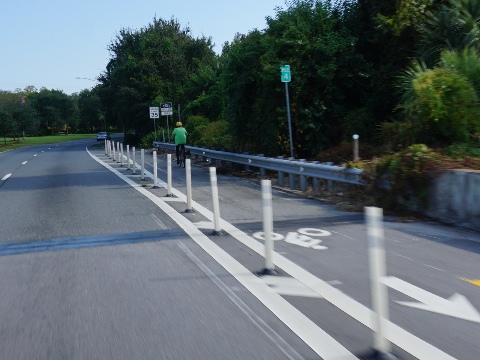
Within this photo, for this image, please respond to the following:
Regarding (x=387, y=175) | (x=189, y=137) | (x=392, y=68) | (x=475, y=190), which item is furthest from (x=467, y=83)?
(x=189, y=137)

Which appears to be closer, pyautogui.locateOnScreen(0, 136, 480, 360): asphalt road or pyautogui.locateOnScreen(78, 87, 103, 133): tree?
pyautogui.locateOnScreen(0, 136, 480, 360): asphalt road

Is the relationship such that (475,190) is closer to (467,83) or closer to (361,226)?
(361,226)

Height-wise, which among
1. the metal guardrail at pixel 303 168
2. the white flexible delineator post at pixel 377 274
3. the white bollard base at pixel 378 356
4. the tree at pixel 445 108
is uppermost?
the tree at pixel 445 108

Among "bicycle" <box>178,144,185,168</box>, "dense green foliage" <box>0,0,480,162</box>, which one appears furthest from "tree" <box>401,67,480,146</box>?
"bicycle" <box>178,144,185,168</box>

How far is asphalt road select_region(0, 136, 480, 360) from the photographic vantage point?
5137 millimetres

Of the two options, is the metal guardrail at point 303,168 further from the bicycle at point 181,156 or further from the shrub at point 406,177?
the bicycle at point 181,156

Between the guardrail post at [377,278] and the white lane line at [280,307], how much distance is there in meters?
0.22

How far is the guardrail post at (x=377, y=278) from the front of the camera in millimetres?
4457

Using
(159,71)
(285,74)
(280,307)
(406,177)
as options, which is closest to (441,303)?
(280,307)

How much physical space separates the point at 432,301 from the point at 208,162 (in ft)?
67.8

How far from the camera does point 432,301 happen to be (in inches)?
243

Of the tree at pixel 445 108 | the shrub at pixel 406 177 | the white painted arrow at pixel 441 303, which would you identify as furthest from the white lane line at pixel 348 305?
the tree at pixel 445 108

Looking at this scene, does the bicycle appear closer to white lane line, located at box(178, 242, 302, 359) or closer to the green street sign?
the green street sign

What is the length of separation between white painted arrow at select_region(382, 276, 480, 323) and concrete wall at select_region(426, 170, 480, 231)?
3.50 meters
